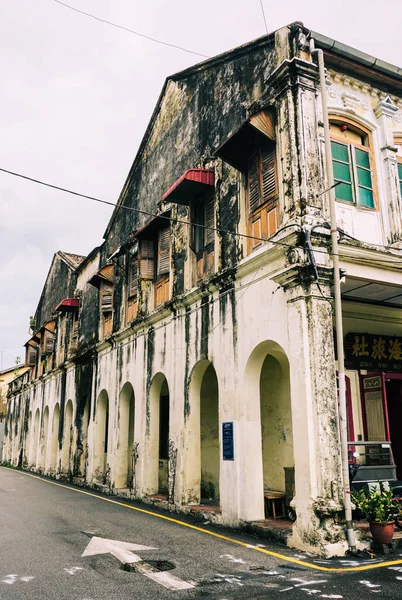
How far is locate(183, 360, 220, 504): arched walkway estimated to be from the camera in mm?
11453

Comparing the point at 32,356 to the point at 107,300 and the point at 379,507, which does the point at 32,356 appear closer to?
the point at 107,300

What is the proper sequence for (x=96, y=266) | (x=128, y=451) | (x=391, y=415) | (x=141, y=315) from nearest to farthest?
(x=391, y=415) < (x=141, y=315) < (x=128, y=451) < (x=96, y=266)

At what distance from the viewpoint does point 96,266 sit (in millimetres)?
20547

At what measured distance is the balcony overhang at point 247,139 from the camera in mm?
9523

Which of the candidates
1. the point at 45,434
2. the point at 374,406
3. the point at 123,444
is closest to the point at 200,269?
the point at 374,406

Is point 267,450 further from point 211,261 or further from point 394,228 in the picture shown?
point 394,228

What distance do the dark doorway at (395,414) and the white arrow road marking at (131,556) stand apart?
6.93 meters

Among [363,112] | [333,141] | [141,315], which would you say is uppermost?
[363,112]

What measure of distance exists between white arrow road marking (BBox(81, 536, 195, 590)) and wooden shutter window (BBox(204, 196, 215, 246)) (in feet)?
21.2

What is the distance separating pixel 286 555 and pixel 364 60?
8.48 metres

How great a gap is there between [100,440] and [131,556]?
10.7 meters

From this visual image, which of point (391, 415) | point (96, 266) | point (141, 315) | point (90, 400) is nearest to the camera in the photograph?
point (391, 415)

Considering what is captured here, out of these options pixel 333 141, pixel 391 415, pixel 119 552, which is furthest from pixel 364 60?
pixel 119 552

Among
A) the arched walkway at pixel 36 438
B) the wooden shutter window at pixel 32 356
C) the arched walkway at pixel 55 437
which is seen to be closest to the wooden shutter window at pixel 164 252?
the arched walkway at pixel 55 437
